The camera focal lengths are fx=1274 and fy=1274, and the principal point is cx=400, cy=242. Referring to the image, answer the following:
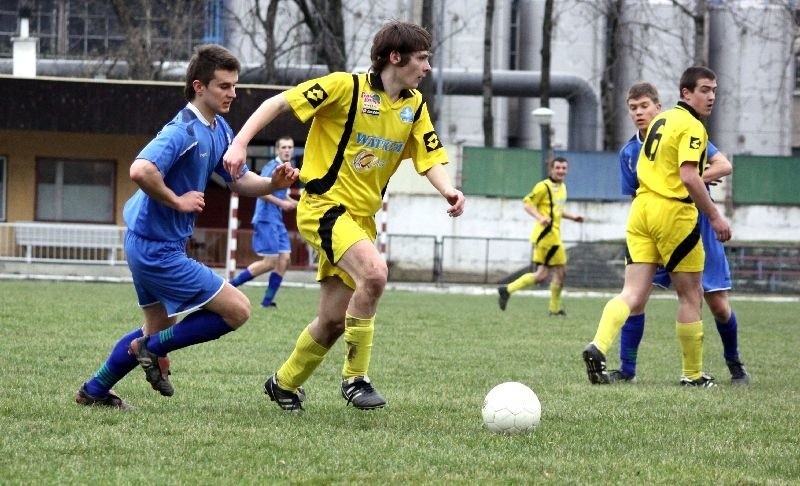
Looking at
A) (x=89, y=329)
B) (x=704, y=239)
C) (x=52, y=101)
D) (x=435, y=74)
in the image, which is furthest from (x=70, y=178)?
(x=704, y=239)

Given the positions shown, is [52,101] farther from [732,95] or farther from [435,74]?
[732,95]

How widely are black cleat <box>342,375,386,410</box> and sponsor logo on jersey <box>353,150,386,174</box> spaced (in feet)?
3.56

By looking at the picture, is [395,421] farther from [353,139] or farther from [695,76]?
[695,76]

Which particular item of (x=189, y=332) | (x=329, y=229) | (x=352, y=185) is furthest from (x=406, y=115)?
(x=189, y=332)

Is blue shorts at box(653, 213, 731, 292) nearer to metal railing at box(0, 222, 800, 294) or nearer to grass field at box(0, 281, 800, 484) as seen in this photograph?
grass field at box(0, 281, 800, 484)

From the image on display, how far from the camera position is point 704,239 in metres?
9.05

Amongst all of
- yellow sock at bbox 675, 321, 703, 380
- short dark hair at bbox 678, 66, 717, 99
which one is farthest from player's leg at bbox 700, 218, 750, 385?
short dark hair at bbox 678, 66, 717, 99

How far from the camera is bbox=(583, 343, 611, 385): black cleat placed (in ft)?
27.5

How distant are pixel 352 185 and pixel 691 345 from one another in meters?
3.29

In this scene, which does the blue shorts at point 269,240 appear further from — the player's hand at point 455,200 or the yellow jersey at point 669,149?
the player's hand at point 455,200

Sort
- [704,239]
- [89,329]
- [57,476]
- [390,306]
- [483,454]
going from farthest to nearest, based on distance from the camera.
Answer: [390,306] → [89,329] → [704,239] → [483,454] → [57,476]

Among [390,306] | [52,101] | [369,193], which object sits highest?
[52,101]

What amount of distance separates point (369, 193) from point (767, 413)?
2.56 metres

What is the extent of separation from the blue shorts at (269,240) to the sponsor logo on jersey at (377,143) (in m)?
10.1
